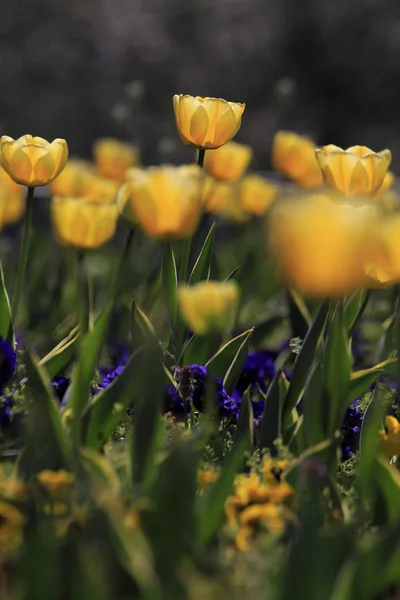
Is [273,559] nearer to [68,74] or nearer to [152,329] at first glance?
[152,329]

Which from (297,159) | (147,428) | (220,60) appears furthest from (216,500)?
(220,60)

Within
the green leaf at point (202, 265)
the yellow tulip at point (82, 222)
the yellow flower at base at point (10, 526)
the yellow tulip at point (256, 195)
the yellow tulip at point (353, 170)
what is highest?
the yellow tulip at point (353, 170)

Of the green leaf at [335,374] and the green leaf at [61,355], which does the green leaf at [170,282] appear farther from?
the green leaf at [335,374]

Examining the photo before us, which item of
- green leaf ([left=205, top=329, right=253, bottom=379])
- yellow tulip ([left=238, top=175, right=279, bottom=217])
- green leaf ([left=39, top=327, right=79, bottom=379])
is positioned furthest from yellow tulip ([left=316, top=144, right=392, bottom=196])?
yellow tulip ([left=238, top=175, right=279, bottom=217])

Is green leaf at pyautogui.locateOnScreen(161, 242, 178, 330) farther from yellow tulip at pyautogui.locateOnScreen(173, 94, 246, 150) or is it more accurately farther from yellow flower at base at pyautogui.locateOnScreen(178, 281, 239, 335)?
yellow flower at base at pyautogui.locateOnScreen(178, 281, 239, 335)

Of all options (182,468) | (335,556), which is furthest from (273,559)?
(182,468)

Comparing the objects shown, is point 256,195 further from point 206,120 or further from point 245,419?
point 245,419

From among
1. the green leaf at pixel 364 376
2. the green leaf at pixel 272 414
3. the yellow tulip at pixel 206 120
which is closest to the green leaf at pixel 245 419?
the green leaf at pixel 272 414
